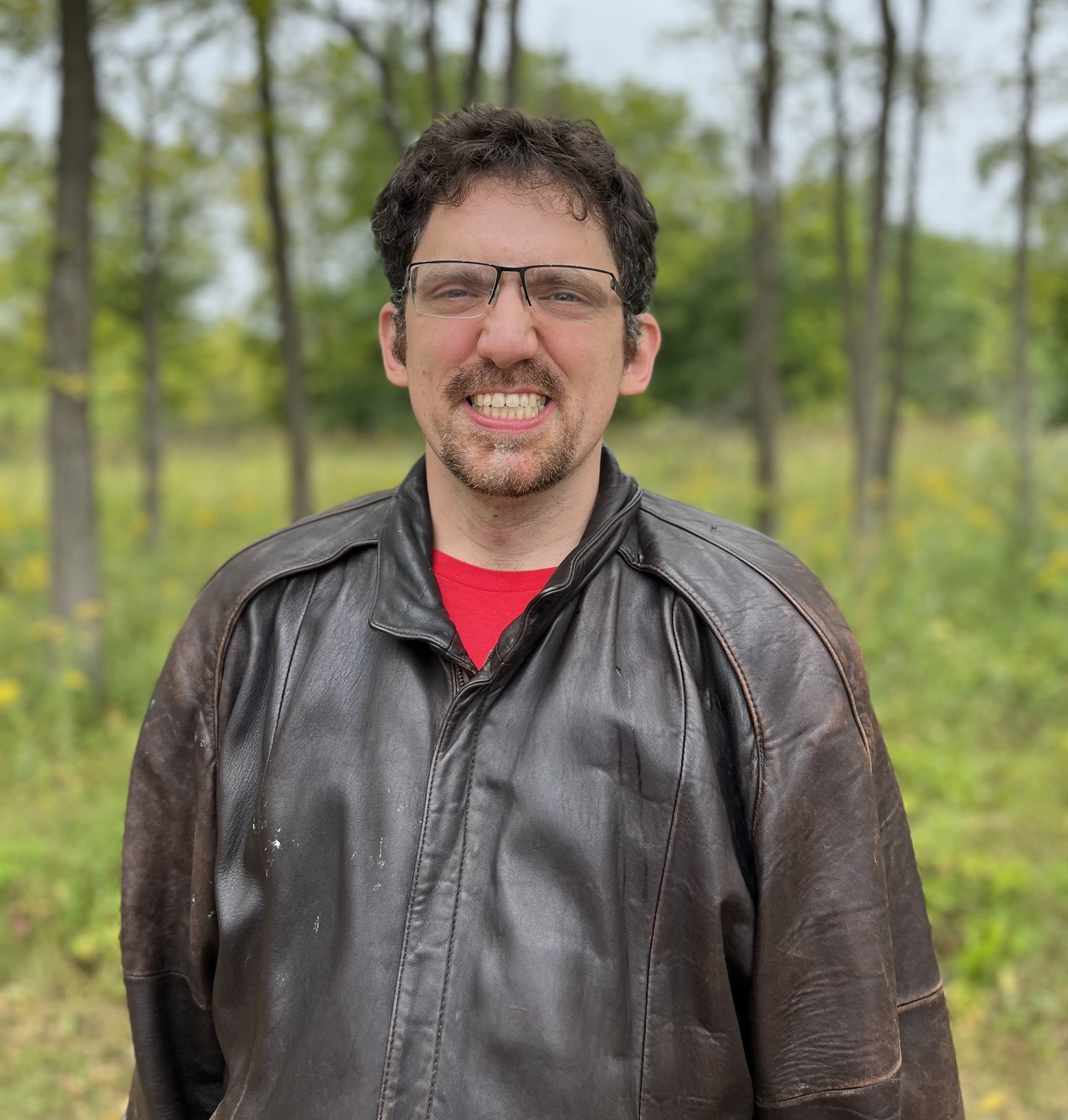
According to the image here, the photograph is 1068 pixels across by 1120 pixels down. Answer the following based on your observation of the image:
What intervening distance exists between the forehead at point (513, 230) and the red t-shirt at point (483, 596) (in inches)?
20.1

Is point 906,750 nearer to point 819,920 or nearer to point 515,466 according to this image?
point 819,920

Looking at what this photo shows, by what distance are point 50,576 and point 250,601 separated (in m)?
5.34

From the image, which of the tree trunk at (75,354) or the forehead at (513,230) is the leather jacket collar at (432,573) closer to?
the forehead at (513,230)

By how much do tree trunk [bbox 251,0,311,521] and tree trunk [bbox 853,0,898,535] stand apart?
485 centimetres

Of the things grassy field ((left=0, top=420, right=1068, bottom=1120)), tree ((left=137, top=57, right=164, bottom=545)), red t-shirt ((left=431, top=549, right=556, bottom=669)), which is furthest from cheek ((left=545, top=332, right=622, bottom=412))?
tree ((left=137, top=57, right=164, bottom=545))

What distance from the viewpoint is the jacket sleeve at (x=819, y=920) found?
1400 mm

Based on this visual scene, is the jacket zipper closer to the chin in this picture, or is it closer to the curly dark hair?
the chin

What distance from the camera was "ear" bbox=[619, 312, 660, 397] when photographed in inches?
71.7

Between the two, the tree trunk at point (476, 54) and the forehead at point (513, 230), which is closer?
the forehead at point (513, 230)

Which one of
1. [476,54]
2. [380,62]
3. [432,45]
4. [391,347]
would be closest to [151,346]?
[380,62]

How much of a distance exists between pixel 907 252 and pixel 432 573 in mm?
10077

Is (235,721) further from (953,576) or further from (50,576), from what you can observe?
(953,576)

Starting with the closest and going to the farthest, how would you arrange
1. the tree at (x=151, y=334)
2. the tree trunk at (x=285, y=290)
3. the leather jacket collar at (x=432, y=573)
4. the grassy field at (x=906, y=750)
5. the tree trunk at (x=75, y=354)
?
the leather jacket collar at (x=432, y=573) < the grassy field at (x=906, y=750) < the tree trunk at (x=75, y=354) < the tree trunk at (x=285, y=290) < the tree at (x=151, y=334)

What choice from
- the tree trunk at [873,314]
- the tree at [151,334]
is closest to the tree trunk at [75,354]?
the tree at [151,334]
